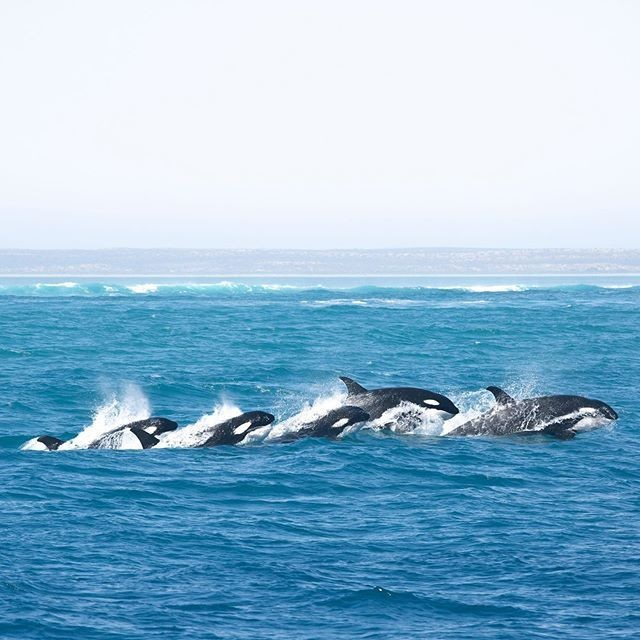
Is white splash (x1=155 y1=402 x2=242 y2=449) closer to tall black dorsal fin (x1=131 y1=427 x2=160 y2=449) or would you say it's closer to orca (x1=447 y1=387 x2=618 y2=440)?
tall black dorsal fin (x1=131 y1=427 x2=160 y2=449)

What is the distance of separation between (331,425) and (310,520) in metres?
8.39

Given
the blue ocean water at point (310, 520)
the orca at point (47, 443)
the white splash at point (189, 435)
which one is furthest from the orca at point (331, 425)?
the orca at point (47, 443)

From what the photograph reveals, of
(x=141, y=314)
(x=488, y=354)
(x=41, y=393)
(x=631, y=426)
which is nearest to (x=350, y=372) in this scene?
(x=488, y=354)

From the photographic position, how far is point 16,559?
1720cm

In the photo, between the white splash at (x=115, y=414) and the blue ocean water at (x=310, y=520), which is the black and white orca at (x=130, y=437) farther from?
the blue ocean water at (x=310, y=520)

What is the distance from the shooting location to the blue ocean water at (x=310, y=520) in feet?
49.1

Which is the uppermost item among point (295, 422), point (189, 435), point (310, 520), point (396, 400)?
point (396, 400)

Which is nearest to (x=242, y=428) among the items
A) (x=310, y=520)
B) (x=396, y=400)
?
(x=396, y=400)

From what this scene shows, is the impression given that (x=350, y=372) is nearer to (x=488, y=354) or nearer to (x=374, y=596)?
(x=488, y=354)

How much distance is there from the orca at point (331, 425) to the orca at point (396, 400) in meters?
0.55

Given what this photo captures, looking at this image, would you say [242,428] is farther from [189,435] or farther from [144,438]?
[144,438]

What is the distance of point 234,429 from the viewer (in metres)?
27.5

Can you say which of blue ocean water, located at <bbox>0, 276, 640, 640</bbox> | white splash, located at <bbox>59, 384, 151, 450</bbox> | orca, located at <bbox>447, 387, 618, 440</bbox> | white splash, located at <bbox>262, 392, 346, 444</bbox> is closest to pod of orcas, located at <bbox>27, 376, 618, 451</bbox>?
orca, located at <bbox>447, 387, 618, 440</bbox>

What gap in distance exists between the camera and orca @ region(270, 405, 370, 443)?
91.7 feet
